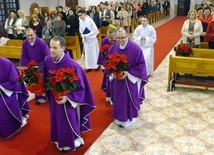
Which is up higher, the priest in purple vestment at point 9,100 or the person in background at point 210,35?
the person in background at point 210,35

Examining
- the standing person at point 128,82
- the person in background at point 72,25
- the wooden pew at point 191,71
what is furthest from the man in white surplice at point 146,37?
the person in background at point 72,25

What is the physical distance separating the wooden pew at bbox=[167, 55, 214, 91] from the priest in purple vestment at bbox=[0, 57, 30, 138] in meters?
3.52

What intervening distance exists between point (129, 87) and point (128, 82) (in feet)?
0.30

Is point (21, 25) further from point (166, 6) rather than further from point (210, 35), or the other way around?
point (166, 6)

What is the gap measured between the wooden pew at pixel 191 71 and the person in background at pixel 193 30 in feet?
3.48

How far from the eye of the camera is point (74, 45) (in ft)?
34.2

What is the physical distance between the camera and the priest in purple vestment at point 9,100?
199 inches

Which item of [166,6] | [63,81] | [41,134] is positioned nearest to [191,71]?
[41,134]

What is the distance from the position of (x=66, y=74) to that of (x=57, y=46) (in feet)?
1.45

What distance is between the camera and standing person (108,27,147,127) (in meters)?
5.13

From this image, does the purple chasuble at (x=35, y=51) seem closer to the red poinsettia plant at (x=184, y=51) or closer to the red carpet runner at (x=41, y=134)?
the red carpet runner at (x=41, y=134)

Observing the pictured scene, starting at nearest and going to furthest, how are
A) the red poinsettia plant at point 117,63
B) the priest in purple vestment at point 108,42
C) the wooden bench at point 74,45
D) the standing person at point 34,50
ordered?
the red poinsettia plant at point 117,63, the priest in purple vestment at point 108,42, the standing person at point 34,50, the wooden bench at point 74,45

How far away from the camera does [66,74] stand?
4062 millimetres

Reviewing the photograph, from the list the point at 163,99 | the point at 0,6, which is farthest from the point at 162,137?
the point at 0,6
